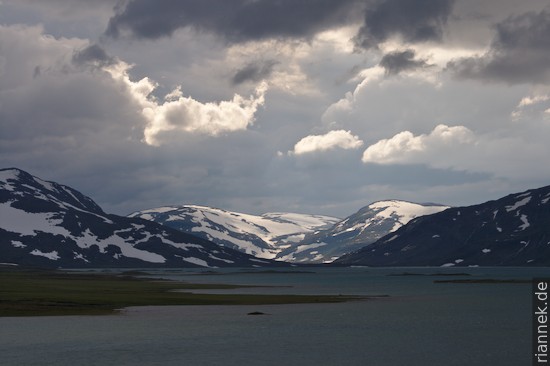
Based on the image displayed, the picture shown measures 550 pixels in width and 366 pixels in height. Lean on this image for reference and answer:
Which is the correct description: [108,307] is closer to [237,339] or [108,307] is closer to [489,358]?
[237,339]

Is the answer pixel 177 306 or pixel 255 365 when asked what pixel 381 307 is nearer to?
pixel 177 306

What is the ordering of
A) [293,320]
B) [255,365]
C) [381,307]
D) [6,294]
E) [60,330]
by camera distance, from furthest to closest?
[6,294] < [381,307] < [293,320] < [60,330] < [255,365]

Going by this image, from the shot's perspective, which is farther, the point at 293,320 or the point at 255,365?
the point at 293,320

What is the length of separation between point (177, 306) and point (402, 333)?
51.4 metres

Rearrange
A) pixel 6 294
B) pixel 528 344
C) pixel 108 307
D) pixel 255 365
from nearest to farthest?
pixel 255 365 < pixel 528 344 < pixel 108 307 < pixel 6 294

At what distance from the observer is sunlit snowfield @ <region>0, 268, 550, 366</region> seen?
225ft

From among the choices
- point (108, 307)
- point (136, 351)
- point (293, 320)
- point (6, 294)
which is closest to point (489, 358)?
point (136, 351)

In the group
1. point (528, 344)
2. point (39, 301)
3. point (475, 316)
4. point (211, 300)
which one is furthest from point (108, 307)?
point (528, 344)

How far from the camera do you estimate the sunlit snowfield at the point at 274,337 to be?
6844cm

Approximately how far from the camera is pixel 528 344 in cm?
7750

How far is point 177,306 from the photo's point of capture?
129125mm

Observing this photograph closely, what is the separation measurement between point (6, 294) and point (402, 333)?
3262 inches

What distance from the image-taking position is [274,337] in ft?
276

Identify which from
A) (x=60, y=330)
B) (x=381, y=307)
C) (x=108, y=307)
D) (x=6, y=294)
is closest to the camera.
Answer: (x=60, y=330)
